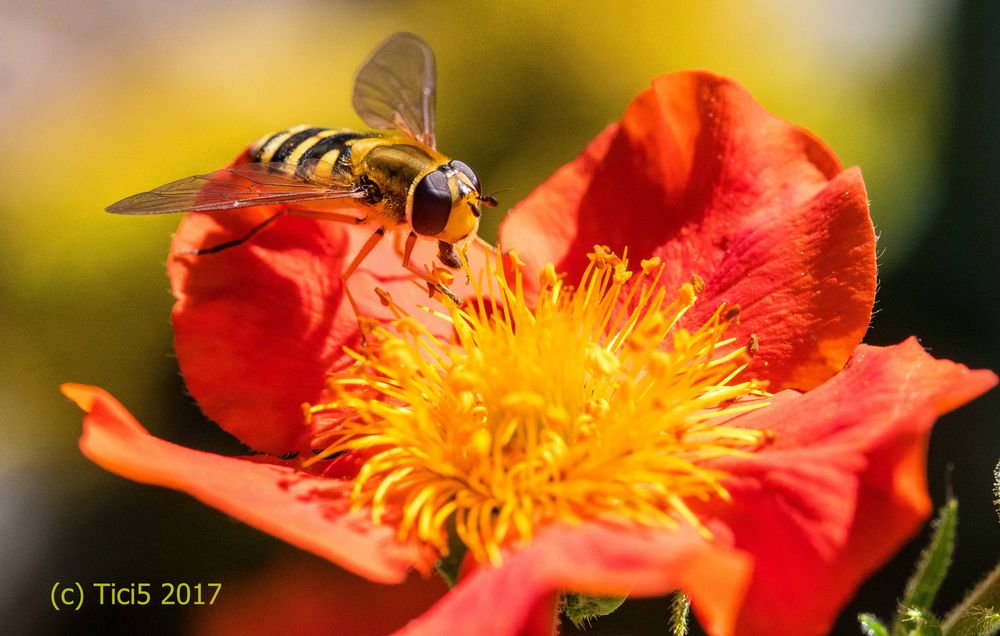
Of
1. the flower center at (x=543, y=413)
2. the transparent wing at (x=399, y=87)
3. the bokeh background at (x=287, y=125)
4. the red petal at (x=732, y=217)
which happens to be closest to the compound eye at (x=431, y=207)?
the flower center at (x=543, y=413)

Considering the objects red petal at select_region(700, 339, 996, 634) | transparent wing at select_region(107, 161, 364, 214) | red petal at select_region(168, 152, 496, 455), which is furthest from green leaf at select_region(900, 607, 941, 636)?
transparent wing at select_region(107, 161, 364, 214)

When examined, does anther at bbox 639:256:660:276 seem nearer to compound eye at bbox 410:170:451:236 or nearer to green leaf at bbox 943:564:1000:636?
compound eye at bbox 410:170:451:236

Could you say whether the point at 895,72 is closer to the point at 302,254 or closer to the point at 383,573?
the point at 302,254

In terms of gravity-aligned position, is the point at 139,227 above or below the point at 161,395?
above

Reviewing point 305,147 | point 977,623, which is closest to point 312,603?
point 305,147

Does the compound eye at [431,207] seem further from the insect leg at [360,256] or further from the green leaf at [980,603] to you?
the green leaf at [980,603]

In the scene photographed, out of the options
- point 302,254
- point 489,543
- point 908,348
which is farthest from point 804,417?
point 302,254
